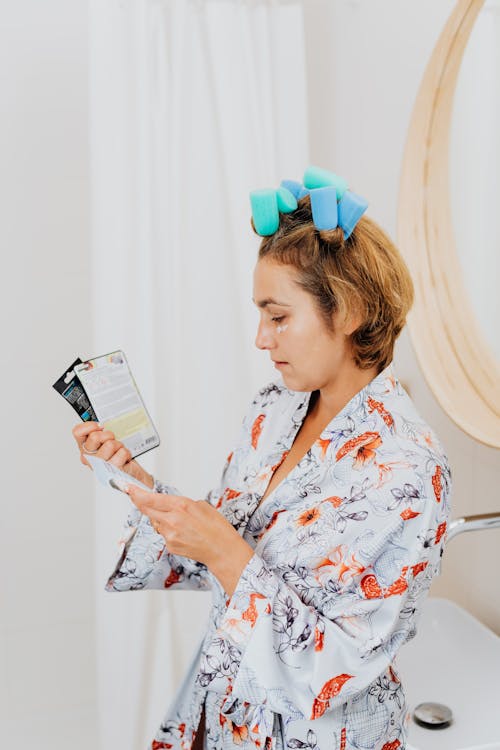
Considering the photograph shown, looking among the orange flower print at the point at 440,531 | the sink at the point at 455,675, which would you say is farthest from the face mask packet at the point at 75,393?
the sink at the point at 455,675

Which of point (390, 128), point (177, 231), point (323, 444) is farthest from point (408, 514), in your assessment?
point (390, 128)

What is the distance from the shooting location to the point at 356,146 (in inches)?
71.8

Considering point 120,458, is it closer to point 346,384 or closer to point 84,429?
point 84,429

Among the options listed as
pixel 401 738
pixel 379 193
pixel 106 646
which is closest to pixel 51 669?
pixel 106 646

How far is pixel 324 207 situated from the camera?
0.99 meters

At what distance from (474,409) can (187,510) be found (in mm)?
550

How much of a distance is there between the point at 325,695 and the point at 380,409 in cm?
34

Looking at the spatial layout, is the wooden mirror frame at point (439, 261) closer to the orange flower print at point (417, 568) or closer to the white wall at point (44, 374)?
the orange flower print at point (417, 568)

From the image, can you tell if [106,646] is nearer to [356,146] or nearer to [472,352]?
[472,352]

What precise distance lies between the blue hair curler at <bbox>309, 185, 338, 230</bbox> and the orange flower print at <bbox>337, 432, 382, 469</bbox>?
0.85 feet

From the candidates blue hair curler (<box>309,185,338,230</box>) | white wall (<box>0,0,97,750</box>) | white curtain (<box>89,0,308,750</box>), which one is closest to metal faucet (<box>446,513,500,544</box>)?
blue hair curler (<box>309,185,338,230</box>)

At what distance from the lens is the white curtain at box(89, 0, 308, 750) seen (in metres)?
1.49

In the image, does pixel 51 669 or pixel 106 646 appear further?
pixel 51 669

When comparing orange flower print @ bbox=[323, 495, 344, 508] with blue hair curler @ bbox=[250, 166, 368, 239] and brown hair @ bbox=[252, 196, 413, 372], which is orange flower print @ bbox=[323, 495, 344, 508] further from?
blue hair curler @ bbox=[250, 166, 368, 239]
